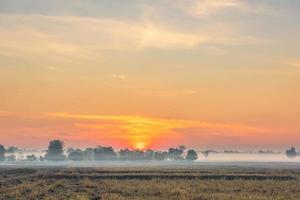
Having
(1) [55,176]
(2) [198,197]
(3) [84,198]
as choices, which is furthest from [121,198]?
(1) [55,176]

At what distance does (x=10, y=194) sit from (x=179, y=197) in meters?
14.7

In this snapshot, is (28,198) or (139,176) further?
(139,176)

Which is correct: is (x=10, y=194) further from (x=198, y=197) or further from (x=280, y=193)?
(x=280, y=193)

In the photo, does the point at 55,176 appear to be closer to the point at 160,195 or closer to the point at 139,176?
the point at 139,176

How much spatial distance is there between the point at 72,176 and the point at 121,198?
41877 millimetres

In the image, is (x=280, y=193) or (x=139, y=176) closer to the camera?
(x=280, y=193)

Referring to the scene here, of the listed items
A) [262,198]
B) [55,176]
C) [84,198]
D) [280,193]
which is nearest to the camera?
[84,198]

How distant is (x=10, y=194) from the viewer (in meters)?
46.0

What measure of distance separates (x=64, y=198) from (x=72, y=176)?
41336 millimetres

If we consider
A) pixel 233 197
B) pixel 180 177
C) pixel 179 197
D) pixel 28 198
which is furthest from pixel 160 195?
pixel 180 177

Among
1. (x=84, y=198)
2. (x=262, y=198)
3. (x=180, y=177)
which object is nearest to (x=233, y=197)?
(x=262, y=198)

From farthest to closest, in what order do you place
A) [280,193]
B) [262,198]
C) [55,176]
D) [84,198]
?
[55,176], [280,193], [262,198], [84,198]

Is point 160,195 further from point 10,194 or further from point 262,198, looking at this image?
point 10,194

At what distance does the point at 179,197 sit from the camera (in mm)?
45062
